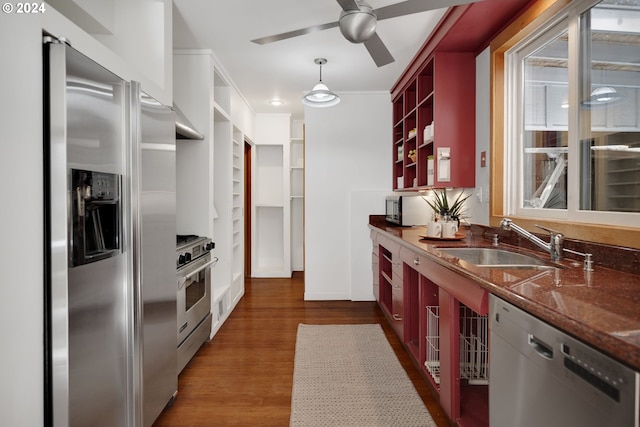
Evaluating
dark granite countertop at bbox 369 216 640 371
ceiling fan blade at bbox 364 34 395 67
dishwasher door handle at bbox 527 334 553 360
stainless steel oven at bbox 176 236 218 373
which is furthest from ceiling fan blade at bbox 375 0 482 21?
stainless steel oven at bbox 176 236 218 373

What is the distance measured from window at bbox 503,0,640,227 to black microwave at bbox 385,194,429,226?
1.19m

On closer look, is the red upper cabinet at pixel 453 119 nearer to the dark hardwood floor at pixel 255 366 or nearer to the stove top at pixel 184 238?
the dark hardwood floor at pixel 255 366

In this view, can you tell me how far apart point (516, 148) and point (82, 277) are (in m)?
2.57

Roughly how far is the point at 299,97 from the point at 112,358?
3631 mm

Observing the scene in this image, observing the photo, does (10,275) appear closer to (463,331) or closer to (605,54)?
(463,331)

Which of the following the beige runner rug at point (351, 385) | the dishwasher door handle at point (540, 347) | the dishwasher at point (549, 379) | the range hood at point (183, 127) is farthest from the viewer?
the range hood at point (183, 127)

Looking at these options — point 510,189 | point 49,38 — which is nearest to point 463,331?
point 510,189

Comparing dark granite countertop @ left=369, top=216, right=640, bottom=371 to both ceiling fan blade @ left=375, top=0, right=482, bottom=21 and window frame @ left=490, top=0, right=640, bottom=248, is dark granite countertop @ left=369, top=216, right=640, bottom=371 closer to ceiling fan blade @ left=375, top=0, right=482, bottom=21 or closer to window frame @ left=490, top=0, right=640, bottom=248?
window frame @ left=490, top=0, right=640, bottom=248

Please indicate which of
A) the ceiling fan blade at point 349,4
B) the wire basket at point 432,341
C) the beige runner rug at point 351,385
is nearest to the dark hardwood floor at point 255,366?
the beige runner rug at point 351,385

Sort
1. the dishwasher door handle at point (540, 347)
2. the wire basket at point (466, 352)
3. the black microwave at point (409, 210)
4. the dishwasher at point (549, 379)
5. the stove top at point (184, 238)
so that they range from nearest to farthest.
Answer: the dishwasher at point (549, 379), the dishwasher door handle at point (540, 347), the wire basket at point (466, 352), the stove top at point (184, 238), the black microwave at point (409, 210)

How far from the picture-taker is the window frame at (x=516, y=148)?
151 centimetres

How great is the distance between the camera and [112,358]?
1442 mm

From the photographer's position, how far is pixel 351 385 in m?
2.22

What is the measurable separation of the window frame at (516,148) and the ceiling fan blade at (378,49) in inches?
A: 30.7
